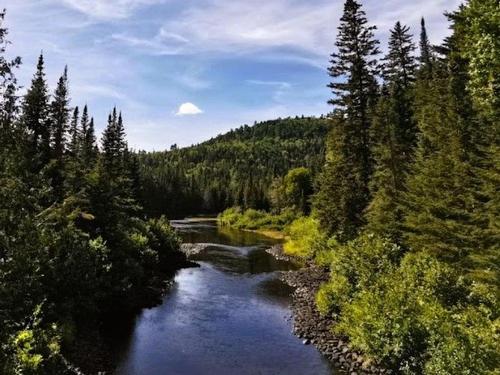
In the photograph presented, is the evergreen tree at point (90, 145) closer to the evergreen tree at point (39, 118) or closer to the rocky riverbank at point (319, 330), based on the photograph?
the evergreen tree at point (39, 118)

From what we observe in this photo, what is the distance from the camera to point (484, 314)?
61.4 ft

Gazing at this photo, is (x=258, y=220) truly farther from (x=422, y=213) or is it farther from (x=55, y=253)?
(x=55, y=253)

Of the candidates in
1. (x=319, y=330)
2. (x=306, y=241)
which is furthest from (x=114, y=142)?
(x=319, y=330)

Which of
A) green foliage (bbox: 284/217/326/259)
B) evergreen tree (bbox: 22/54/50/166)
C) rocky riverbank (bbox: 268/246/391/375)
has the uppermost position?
evergreen tree (bbox: 22/54/50/166)

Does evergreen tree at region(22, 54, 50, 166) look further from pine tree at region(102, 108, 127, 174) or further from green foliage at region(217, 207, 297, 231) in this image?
green foliage at region(217, 207, 297, 231)

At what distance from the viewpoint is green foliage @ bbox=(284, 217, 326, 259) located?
168 feet

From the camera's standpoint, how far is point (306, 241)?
195 feet

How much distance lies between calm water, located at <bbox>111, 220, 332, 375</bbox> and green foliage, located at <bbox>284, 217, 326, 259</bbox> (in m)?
7.24

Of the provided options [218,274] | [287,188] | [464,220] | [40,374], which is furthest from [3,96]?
[287,188]

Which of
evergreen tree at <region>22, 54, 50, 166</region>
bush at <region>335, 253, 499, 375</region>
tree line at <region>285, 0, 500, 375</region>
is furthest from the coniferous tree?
bush at <region>335, 253, 499, 375</region>

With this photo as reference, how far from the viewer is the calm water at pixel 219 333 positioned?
22703mm

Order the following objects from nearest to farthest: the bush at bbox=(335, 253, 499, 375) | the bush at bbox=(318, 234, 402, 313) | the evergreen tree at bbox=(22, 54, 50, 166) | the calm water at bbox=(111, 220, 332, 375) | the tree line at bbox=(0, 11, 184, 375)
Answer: the tree line at bbox=(0, 11, 184, 375) < the bush at bbox=(335, 253, 499, 375) < the calm water at bbox=(111, 220, 332, 375) < the bush at bbox=(318, 234, 402, 313) < the evergreen tree at bbox=(22, 54, 50, 166)

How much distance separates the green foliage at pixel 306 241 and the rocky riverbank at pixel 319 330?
762cm

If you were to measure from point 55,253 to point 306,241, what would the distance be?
3807cm
